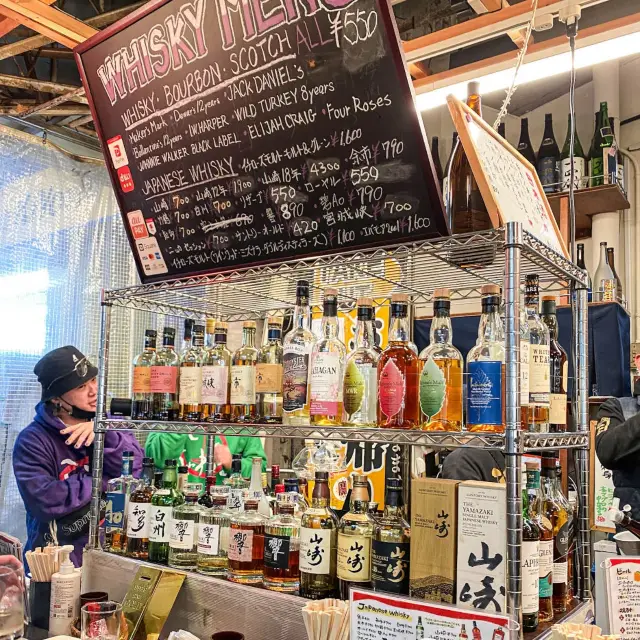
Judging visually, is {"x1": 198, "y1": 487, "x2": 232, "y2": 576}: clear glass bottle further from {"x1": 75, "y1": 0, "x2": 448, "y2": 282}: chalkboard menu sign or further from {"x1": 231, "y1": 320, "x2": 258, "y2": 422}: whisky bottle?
{"x1": 75, "y1": 0, "x2": 448, "y2": 282}: chalkboard menu sign

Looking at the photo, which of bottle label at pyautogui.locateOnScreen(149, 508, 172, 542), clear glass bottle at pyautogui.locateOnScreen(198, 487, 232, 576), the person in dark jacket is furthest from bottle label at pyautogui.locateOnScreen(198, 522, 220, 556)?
the person in dark jacket

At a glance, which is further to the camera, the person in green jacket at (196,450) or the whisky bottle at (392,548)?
the person in green jacket at (196,450)

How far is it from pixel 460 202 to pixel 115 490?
55.3 inches

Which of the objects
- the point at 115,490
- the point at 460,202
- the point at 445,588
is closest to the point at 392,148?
the point at 460,202

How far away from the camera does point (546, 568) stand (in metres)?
1.45

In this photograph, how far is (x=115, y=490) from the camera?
2096mm

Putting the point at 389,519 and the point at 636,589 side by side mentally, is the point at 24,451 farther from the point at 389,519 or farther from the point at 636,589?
the point at 636,589

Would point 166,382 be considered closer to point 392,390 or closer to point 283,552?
point 283,552

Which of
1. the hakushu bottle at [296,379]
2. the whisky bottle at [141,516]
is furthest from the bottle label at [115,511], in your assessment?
the hakushu bottle at [296,379]

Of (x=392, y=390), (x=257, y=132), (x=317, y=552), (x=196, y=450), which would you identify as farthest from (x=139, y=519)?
(x=196, y=450)

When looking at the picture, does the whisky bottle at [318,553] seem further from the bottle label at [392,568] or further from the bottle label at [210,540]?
the bottle label at [210,540]

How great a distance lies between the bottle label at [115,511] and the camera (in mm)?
2051

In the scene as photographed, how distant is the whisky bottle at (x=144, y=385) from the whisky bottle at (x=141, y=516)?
15cm

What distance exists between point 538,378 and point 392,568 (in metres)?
0.52
